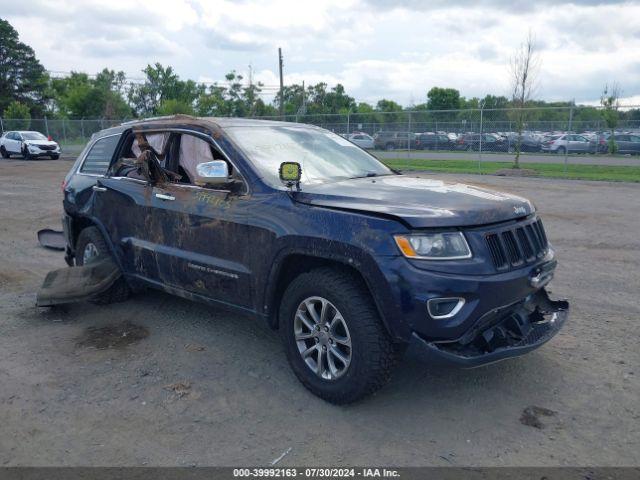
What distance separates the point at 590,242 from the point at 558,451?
595 centimetres

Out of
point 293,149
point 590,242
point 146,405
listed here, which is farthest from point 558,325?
point 590,242

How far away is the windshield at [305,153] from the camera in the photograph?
14.4 feet

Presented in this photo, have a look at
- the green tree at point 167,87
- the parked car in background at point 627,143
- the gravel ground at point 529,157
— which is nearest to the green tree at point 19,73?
the green tree at point 167,87

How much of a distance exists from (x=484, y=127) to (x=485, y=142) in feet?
2.28

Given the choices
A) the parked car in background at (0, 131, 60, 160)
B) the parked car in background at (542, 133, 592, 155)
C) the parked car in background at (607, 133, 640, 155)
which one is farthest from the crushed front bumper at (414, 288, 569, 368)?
the parked car in background at (0, 131, 60, 160)

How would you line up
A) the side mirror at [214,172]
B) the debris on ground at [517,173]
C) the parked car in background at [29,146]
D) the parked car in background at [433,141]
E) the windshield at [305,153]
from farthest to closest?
the parked car in background at [29,146], the parked car in background at [433,141], the debris on ground at [517,173], the windshield at [305,153], the side mirror at [214,172]

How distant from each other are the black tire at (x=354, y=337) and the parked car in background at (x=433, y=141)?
2378cm

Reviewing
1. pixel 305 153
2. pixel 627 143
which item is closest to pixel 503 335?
pixel 305 153

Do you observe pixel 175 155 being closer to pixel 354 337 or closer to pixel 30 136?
pixel 354 337

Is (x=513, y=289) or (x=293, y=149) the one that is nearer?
(x=513, y=289)

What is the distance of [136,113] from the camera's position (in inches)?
2352

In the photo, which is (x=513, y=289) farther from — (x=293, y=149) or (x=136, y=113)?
(x=136, y=113)

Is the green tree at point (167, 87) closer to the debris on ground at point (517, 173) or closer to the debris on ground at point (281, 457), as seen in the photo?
the debris on ground at point (517, 173)

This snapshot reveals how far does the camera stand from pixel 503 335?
12.0ft
